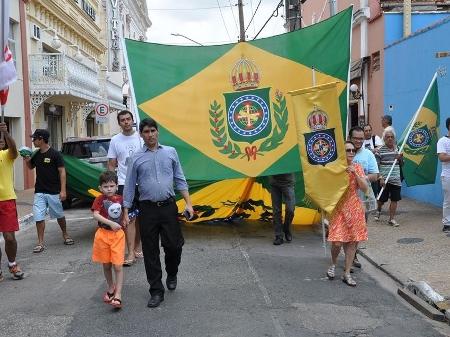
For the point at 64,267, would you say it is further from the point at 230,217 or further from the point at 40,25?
the point at 40,25

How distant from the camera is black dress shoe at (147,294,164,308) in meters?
5.47

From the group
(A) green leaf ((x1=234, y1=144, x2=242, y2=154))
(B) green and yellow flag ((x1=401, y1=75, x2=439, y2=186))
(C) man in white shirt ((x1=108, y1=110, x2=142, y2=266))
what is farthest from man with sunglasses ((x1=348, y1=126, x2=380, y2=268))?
(B) green and yellow flag ((x1=401, y1=75, x2=439, y2=186))

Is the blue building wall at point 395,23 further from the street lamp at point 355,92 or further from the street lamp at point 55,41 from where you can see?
the street lamp at point 55,41

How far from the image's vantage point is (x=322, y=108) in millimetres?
6625

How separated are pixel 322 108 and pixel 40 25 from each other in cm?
1812

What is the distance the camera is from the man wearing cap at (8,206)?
6.61 metres

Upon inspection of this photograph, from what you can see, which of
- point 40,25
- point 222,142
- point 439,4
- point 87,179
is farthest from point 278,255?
point 40,25

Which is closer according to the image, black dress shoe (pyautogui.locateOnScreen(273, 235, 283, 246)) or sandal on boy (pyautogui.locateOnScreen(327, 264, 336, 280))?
sandal on boy (pyautogui.locateOnScreen(327, 264, 336, 280))

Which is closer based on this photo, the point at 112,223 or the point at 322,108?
the point at 112,223

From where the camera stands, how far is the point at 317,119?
21.8 ft

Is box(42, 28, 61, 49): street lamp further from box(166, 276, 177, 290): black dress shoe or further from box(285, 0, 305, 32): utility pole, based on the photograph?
box(166, 276, 177, 290): black dress shoe

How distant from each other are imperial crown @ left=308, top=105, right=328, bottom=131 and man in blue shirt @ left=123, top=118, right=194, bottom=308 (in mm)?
1844

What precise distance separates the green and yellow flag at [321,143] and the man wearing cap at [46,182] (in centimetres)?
379

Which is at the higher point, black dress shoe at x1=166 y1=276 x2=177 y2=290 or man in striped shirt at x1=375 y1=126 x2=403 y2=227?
man in striped shirt at x1=375 y1=126 x2=403 y2=227
